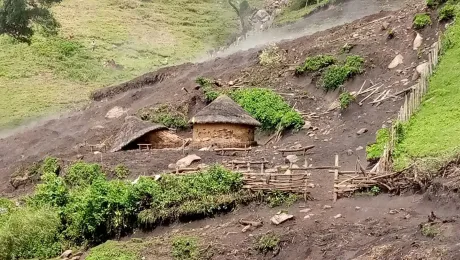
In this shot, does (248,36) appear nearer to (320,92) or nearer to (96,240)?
(320,92)

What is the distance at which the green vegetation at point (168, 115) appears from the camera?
90.3ft

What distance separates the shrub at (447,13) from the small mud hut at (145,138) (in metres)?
10.0

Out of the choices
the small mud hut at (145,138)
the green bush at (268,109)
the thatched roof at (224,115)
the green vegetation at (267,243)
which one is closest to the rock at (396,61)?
Result: the green bush at (268,109)

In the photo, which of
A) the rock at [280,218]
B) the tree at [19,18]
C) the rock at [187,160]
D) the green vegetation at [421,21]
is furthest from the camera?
the tree at [19,18]

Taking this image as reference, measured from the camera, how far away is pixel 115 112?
31.8 meters

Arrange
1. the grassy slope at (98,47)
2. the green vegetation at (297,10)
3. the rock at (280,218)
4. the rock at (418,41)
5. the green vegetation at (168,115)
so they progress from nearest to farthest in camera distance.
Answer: the rock at (280,218), the rock at (418,41), the green vegetation at (168,115), the grassy slope at (98,47), the green vegetation at (297,10)

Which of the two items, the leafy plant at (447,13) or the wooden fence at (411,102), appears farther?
the leafy plant at (447,13)

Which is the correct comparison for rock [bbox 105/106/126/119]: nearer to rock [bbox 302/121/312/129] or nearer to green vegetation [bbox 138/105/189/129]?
green vegetation [bbox 138/105/189/129]

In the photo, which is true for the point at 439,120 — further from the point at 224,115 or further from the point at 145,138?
the point at 145,138

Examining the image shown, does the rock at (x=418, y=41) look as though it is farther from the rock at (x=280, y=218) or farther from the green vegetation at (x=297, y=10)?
the green vegetation at (x=297, y=10)

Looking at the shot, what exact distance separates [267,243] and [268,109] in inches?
430

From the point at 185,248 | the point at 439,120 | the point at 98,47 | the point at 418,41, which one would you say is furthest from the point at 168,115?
the point at 98,47

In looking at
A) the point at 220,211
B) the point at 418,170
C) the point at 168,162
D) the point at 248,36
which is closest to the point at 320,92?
the point at 168,162

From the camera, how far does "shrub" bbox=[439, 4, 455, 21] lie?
25078mm
